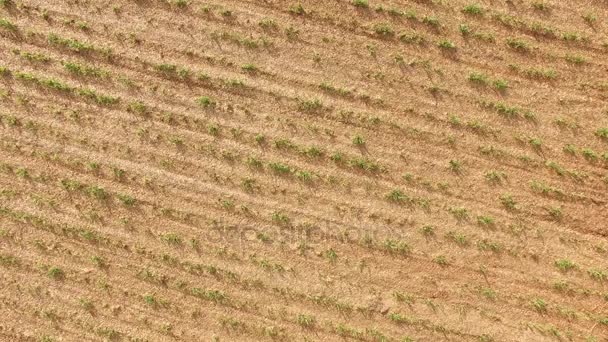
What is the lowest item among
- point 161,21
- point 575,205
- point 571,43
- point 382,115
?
point 575,205

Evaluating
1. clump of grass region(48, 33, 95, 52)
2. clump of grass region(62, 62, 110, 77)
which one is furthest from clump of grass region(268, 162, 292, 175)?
clump of grass region(48, 33, 95, 52)

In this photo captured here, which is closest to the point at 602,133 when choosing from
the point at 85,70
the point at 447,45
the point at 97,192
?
the point at 447,45

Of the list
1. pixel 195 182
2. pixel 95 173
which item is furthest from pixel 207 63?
pixel 95 173

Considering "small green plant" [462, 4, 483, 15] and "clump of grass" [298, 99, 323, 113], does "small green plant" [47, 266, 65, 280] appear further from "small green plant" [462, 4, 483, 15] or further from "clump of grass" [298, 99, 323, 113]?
"small green plant" [462, 4, 483, 15]

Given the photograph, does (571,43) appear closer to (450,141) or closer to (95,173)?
(450,141)

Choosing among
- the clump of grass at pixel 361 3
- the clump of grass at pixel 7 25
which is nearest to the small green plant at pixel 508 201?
the clump of grass at pixel 361 3

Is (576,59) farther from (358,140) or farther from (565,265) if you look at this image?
(358,140)

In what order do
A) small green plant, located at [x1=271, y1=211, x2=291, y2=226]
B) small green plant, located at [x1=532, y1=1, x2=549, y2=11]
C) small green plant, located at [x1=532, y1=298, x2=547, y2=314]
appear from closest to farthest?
small green plant, located at [x1=532, y1=298, x2=547, y2=314], small green plant, located at [x1=271, y1=211, x2=291, y2=226], small green plant, located at [x1=532, y1=1, x2=549, y2=11]

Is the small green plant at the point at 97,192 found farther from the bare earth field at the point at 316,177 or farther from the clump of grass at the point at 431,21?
the clump of grass at the point at 431,21

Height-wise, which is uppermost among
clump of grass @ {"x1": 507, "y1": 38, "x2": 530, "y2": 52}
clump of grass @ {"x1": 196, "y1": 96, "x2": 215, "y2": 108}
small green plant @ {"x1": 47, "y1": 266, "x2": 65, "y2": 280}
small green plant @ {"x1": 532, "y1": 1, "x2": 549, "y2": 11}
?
small green plant @ {"x1": 532, "y1": 1, "x2": 549, "y2": 11}
